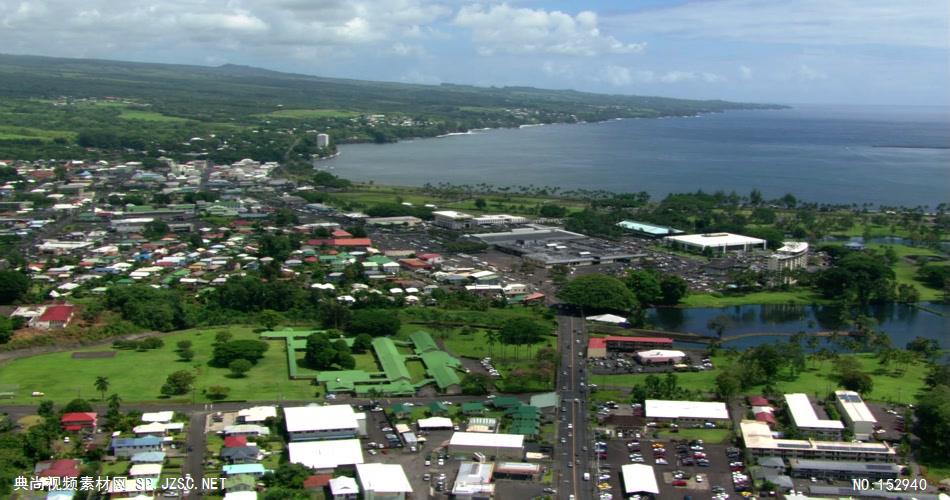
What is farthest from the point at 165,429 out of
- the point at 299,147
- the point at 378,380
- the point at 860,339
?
the point at 299,147

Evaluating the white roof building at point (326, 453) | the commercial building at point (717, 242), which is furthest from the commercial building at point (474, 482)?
the commercial building at point (717, 242)

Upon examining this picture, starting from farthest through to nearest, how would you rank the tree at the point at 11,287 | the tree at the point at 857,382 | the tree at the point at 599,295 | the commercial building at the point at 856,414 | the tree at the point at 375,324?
the tree at the point at 599,295
the tree at the point at 11,287
the tree at the point at 375,324
the tree at the point at 857,382
the commercial building at the point at 856,414

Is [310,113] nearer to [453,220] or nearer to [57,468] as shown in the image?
[453,220]

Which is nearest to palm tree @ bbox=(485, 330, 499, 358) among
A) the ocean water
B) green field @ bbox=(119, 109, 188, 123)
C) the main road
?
the main road

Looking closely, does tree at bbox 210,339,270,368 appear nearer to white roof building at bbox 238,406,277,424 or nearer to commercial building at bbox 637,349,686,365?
white roof building at bbox 238,406,277,424

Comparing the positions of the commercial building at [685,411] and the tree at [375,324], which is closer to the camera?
the commercial building at [685,411]

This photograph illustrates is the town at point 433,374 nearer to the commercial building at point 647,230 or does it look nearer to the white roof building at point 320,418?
the white roof building at point 320,418

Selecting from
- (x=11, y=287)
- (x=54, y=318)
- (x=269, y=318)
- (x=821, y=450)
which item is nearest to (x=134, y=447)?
(x=54, y=318)
